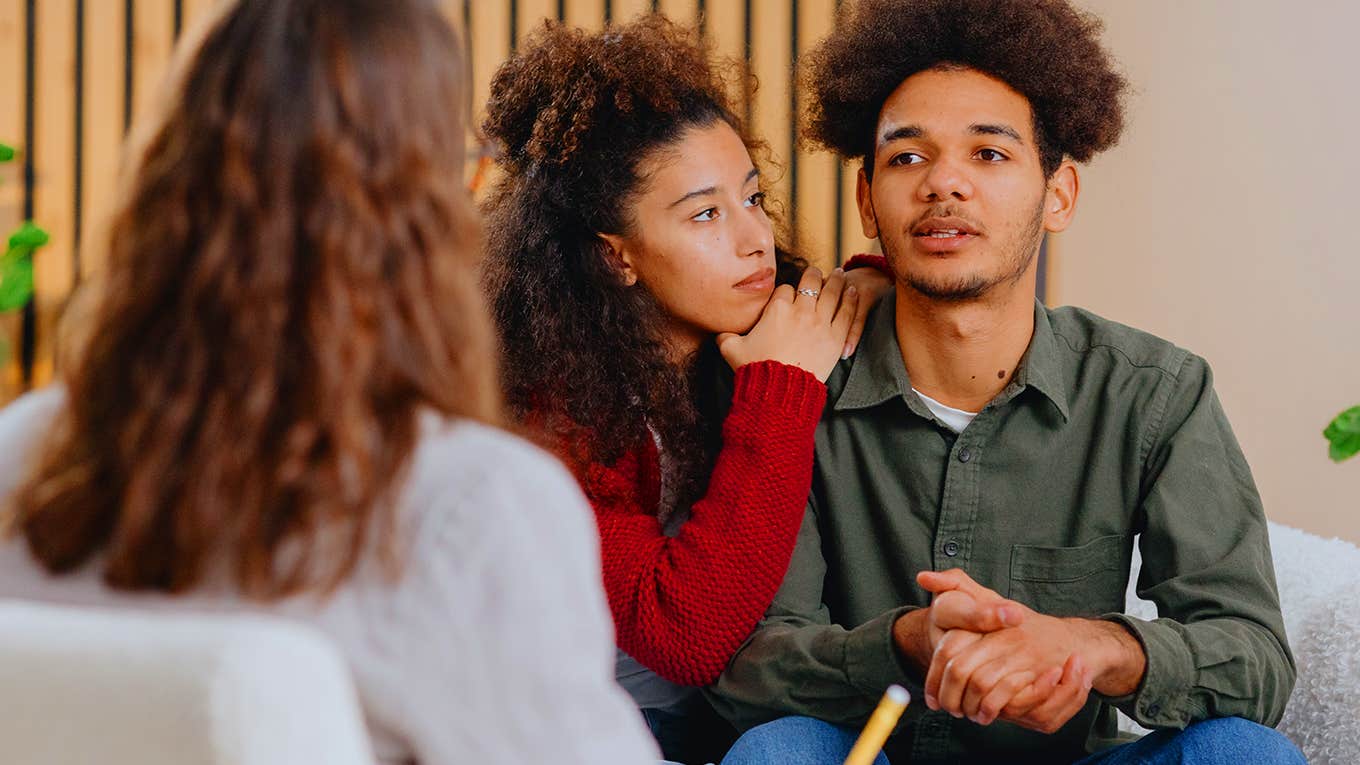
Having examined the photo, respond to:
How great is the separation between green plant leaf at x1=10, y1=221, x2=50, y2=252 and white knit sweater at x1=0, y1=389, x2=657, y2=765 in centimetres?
255

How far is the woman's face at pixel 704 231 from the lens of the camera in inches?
64.7

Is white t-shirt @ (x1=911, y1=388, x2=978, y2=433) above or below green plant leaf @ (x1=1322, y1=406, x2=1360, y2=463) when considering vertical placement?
above

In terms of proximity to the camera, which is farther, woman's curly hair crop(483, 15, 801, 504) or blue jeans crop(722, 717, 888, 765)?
woman's curly hair crop(483, 15, 801, 504)

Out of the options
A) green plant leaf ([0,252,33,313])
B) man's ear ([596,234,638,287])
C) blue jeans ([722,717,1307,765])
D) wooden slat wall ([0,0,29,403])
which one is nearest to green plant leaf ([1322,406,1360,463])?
blue jeans ([722,717,1307,765])

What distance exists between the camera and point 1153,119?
10.3ft

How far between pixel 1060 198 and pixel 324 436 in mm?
1230

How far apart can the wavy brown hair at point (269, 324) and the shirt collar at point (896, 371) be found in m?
0.96

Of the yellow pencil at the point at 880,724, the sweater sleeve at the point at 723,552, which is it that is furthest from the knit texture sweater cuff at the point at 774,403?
the yellow pencil at the point at 880,724

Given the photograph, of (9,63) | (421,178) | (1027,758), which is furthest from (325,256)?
(9,63)

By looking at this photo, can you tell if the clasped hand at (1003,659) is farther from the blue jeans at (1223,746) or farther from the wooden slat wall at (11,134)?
the wooden slat wall at (11,134)

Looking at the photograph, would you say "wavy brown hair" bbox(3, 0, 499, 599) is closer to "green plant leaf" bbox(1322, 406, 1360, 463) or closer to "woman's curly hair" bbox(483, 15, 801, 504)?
"woman's curly hair" bbox(483, 15, 801, 504)

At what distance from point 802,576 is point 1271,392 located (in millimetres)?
1763

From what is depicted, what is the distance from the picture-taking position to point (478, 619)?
26.3 inches

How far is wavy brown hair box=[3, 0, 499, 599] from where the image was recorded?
2.22ft
